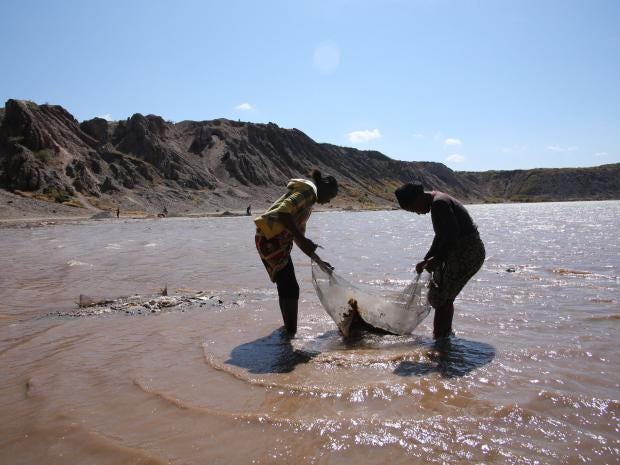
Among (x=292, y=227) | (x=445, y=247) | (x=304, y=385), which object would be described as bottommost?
(x=304, y=385)

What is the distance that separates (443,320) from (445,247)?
2.62 feet

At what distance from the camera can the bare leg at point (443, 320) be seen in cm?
471

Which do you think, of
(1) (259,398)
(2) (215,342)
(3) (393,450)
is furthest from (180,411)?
(2) (215,342)

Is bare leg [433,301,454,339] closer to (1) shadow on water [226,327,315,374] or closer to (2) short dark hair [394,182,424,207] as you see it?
(2) short dark hair [394,182,424,207]

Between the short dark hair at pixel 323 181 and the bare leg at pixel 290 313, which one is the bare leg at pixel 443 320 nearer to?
the bare leg at pixel 290 313

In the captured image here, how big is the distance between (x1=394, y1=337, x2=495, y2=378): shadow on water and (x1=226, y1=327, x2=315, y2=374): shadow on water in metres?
0.91

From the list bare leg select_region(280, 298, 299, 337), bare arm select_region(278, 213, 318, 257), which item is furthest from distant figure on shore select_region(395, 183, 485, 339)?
bare leg select_region(280, 298, 299, 337)

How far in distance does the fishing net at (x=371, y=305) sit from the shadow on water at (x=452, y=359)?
43 centimetres

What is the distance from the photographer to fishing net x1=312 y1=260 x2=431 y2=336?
4902mm

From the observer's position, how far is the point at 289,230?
4520 millimetres

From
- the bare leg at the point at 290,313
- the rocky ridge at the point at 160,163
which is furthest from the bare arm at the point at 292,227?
the rocky ridge at the point at 160,163

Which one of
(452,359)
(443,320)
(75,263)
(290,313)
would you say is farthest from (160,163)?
(452,359)

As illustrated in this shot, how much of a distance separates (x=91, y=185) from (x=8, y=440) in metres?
53.7

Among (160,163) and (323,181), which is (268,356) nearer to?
(323,181)
